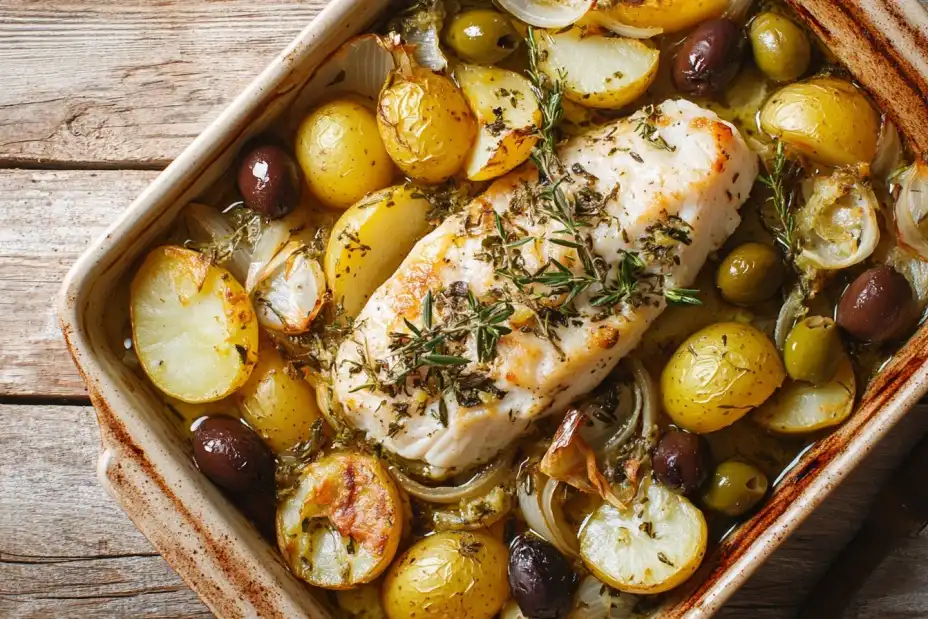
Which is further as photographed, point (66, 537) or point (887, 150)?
point (66, 537)

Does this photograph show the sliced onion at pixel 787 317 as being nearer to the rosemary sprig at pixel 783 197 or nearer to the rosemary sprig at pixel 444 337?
the rosemary sprig at pixel 783 197

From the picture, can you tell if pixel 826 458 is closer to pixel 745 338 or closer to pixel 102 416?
pixel 745 338

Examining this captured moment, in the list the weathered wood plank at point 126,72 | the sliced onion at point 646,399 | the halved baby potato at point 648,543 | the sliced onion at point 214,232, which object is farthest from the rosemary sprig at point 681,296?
the weathered wood plank at point 126,72

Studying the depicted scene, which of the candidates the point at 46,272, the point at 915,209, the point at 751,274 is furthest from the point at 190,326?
the point at 915,209

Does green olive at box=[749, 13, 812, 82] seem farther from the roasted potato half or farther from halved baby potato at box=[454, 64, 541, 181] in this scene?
the roasted potato half

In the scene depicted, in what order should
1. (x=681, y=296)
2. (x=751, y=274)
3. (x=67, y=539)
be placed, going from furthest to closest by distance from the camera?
(x=67, y=539), (x=751, y=274), (x=681, y=296)

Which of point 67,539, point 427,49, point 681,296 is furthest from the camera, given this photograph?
point 67,539

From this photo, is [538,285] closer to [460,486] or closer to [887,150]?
[460,486]
